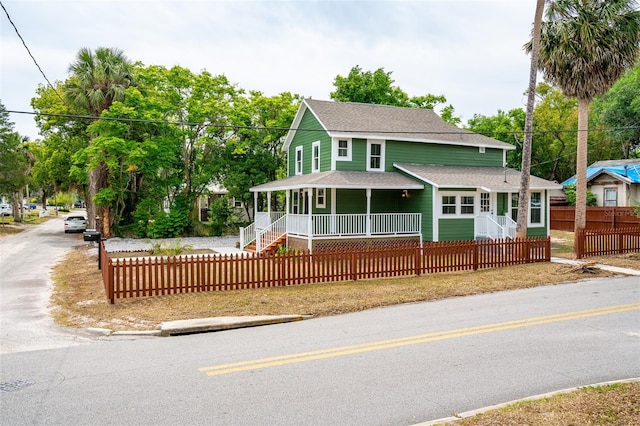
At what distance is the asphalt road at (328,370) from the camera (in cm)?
560

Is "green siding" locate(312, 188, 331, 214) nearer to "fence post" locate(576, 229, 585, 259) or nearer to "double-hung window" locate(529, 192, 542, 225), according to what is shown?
"double-hung window" locate(529, 192, 542, 225)

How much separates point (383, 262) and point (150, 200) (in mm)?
23365

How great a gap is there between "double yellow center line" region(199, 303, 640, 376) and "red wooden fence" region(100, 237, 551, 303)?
19.4ft

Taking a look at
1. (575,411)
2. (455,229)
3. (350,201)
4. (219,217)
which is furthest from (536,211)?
(575,411)

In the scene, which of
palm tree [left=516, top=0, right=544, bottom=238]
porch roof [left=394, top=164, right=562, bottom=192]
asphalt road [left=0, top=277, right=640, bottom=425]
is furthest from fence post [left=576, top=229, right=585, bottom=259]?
asphalt road [left=0, top=277, right=640, bottom=425]

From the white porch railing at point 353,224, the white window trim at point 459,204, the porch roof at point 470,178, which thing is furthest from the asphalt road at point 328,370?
the white window trim at point 459,204

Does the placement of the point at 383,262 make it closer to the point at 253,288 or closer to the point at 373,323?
the point at 253,288

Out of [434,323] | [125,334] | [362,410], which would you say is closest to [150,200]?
[125,334]

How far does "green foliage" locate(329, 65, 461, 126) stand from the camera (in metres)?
39.7

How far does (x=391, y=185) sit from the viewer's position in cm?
2342

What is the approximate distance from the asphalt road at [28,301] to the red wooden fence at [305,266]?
1.84m

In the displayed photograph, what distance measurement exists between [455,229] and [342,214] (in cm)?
592

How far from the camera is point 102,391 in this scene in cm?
624

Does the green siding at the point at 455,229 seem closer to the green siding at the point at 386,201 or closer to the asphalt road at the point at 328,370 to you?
the green siding at the point at 386,201
